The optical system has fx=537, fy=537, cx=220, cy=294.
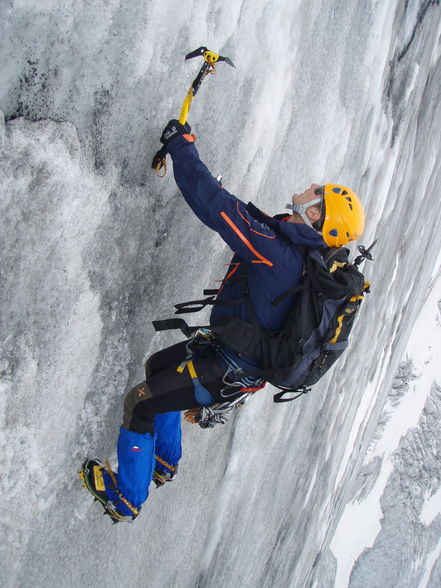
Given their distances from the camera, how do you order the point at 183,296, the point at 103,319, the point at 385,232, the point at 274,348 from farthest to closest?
the point at 385,232 < the point at 183,296 < the point at 103,319 < the point at 274,348

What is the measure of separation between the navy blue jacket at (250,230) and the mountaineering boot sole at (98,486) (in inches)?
40.4

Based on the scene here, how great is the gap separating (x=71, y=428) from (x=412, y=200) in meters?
4.10

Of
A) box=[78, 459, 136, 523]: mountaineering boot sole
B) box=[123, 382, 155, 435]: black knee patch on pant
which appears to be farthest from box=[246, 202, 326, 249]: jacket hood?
box=[78, 459, 136, 523]: mountaineering boot sole

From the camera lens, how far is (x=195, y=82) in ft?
6.51

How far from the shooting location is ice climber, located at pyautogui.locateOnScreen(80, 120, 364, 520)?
1.81 meters

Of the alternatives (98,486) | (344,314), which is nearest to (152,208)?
(344,314)

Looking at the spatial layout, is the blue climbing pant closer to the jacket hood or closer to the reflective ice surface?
the reflective ice surface

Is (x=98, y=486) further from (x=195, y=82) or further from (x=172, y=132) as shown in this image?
(x=195, y=82)

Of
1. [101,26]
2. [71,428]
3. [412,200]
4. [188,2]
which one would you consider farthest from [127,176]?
[412,200]

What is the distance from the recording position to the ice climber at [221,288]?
181 centimetres

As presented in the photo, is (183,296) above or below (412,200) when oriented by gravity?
below

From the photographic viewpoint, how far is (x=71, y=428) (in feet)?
7.40

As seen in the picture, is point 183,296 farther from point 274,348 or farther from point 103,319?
point 274,348

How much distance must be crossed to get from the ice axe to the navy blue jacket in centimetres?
13
